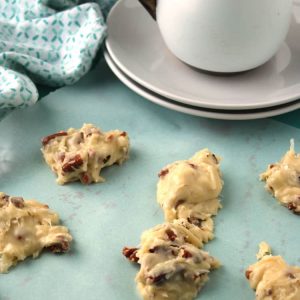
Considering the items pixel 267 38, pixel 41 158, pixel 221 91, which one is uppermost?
pixel 267 38

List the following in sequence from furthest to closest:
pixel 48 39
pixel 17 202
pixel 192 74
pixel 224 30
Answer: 1. pixel 48 39
2. pixel 192 74
3. pixel 224 30
4. pixel 17 202

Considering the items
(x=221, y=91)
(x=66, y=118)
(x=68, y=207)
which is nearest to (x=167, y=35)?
(x=221, y=91)

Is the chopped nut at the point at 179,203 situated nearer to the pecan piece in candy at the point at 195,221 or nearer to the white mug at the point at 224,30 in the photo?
the pecan piece in candy at the point at 195,221

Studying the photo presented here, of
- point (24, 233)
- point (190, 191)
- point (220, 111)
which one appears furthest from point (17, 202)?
point (220, 111)

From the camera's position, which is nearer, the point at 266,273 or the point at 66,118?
the point at 266,273

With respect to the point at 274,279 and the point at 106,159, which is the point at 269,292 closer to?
the point at 274,279

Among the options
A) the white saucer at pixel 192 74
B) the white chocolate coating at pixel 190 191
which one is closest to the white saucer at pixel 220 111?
the white saucer at pixel 192 74

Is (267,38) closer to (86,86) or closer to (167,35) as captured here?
(167,35)
